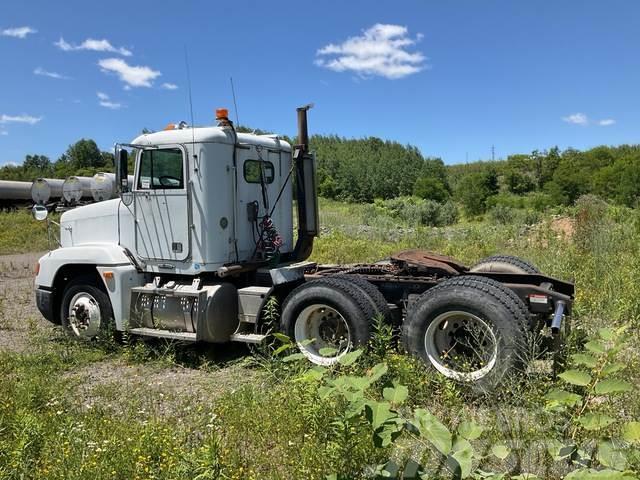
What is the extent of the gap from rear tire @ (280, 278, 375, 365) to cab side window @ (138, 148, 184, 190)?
206cm

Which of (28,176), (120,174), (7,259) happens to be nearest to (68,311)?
(120,174)

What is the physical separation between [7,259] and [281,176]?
14.8 meters

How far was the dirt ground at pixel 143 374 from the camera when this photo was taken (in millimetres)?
5215

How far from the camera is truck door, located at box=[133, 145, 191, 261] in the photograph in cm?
634

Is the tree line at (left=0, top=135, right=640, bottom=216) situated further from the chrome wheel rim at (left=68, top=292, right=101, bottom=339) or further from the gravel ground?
the chrome wheel rim at (left=68, top=292, right=101, bottom=339)

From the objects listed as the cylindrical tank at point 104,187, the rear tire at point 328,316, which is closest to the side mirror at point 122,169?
the cylindrical tank at point 104,187

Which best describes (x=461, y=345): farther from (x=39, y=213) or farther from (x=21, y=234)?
(x=21, y=234)

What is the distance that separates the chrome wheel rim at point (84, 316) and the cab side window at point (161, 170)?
1.75 m

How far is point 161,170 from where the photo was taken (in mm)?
6480

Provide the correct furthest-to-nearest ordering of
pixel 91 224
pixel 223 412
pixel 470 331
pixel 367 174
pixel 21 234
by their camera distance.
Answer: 1. pixel 367 174
2. pixel 21 234
3. pixel 91 224
4. pixel 470 331
5. pixel 223 412

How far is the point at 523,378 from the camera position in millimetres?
4539

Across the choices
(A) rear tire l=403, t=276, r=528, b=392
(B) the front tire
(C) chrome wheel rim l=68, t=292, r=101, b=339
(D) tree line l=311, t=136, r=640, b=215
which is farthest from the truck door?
(D) tree line l=311, t=136, r=640, b=215

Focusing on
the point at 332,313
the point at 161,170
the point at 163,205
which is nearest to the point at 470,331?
→ the point at 332,313

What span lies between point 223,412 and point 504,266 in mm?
3917
